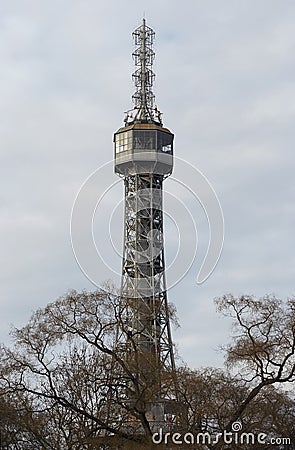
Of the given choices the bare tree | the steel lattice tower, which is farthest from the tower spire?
the bare tree

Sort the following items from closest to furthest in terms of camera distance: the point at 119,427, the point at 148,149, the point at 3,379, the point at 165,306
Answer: the point at 119,427
the point at 3,379
the point at 165,306
the point at 148,149

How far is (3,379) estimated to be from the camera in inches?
1427

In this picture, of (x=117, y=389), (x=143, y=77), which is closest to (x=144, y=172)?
(x=143, y=77)

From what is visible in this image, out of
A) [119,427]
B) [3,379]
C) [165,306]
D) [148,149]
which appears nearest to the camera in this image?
[119,427]

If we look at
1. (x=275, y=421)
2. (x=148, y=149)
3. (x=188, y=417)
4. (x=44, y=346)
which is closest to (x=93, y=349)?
(x=44, y=346)

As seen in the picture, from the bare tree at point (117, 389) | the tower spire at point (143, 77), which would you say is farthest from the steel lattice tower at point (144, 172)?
the bare tree at point (117, 389)

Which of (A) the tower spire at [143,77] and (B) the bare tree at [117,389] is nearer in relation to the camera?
(B) the bare tree at [117,389]

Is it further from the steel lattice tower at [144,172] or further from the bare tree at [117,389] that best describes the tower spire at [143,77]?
the bare tree at [117,389]

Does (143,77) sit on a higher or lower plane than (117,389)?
higher

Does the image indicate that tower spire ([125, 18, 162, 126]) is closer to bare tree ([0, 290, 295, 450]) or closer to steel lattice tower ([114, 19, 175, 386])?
steel lattice tower ([114, 19, 175, 386])

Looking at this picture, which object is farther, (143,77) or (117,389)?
(143,77)

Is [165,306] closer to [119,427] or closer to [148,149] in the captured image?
[119,427]

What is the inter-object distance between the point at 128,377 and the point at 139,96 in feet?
197

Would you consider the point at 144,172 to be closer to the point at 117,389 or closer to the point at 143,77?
the point at 143,77
